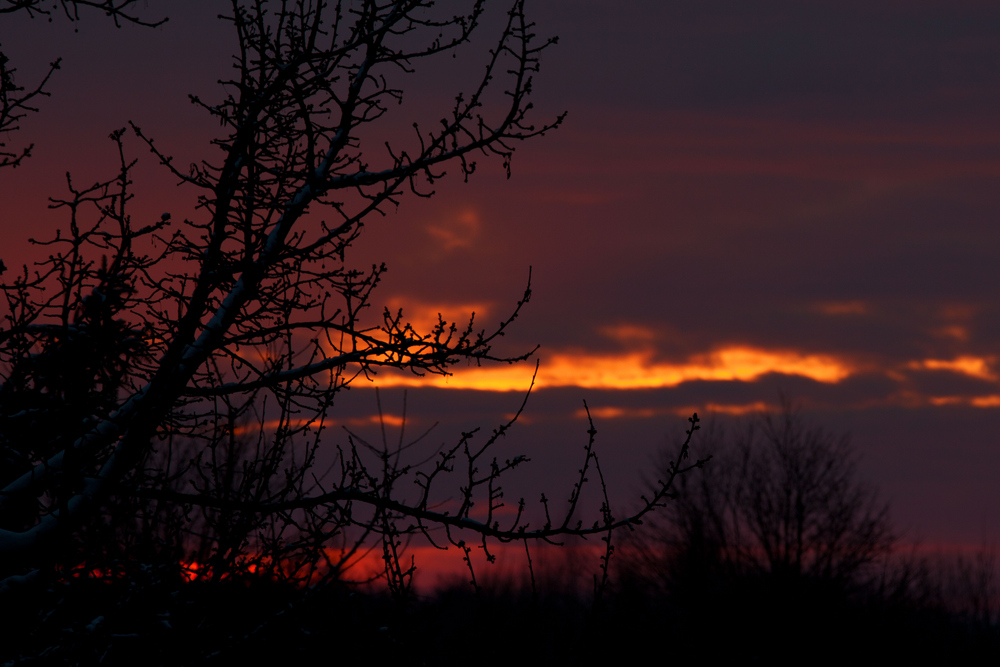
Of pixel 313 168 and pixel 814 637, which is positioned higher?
pixel 313 168

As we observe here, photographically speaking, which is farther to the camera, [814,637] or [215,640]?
[814,637]

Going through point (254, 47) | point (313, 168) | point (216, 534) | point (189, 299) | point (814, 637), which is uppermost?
point (254, 47)

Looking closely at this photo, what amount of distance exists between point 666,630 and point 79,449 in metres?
25.4

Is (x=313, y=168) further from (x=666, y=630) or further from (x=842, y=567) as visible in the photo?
(x=842, y=567)

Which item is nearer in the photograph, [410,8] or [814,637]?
[410,8]

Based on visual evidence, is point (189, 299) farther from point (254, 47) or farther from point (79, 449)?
point (254, 47)

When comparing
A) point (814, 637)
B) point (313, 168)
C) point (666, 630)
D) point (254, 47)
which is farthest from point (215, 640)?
point (814, 637)

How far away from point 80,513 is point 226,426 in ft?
5.66

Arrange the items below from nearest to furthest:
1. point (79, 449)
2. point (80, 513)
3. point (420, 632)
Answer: point (80, 513) → point (79, 449) → point (420, 632)

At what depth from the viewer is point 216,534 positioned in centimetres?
691

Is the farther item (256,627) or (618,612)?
(618,612)

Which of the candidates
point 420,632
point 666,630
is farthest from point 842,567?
point 420,632

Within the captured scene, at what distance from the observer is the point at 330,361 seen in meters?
7.20

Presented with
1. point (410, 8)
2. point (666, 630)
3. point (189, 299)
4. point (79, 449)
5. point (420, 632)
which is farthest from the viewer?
point (666, 630)
